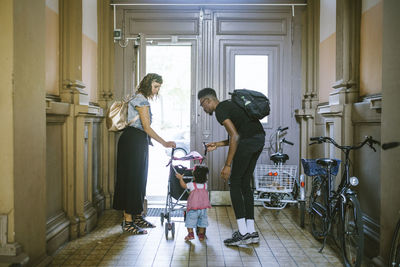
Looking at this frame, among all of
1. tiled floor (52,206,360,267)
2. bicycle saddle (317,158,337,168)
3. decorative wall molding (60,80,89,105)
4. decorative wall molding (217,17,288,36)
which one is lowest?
tiled floor (52,206,360,267)

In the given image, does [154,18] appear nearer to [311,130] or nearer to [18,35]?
[311,130]

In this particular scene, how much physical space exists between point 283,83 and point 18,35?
410 centimetres

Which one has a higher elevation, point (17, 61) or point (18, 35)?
point (18, 35)

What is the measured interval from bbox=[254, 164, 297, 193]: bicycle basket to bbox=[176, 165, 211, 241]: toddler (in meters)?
1.16

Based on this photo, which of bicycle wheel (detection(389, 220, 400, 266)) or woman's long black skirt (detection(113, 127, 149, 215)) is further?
woman's long black skirt (detection(113, 127, 149, 215))

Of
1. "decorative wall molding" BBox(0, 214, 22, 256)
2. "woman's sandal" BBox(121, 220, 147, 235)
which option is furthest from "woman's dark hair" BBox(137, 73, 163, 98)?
"decorative wall molding" BBox(0, 214, 22, 256)

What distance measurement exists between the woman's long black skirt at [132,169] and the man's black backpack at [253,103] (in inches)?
45.8

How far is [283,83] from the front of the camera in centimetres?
612

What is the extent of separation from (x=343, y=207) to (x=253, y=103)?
134cm

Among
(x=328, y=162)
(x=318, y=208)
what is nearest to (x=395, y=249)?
(x=328, y=162)

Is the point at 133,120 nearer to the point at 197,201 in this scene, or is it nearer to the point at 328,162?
the point at 197,201

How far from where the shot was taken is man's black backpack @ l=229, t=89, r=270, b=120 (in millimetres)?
4102

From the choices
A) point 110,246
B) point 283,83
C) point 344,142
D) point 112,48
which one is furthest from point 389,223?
point 112,48

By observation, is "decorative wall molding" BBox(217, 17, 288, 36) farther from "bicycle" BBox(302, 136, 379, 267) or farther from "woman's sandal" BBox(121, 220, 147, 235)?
"woman's sandal" BBox(121, 220, 147, 235)
